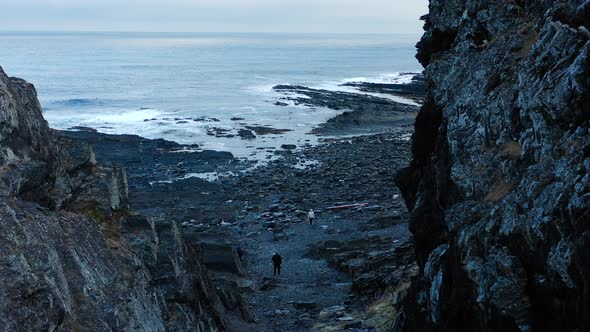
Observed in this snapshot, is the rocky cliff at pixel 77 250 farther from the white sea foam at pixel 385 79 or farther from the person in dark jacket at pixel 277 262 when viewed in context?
the white sea foam at pixel 385 79

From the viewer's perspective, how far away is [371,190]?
157ft

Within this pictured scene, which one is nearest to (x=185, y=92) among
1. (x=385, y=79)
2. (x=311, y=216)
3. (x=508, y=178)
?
(x=385, y=79)

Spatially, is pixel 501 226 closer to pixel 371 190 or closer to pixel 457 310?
pixel 457 310

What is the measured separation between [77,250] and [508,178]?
35.6ft

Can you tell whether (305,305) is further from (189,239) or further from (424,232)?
(189,239)

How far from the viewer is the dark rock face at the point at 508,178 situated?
12.0 meters

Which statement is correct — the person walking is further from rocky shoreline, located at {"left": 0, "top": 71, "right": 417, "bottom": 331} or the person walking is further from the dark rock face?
the dark rock face

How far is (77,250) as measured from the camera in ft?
48.5

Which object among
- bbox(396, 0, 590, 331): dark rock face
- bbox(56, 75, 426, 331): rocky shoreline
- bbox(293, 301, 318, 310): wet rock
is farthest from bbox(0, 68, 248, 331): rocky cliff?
bbox(396, 0, 590, 331): dark rock face

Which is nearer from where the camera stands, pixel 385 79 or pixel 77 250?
pixel 77 250

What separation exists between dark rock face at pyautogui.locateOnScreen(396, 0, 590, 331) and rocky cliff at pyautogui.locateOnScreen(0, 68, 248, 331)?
7.21 metres

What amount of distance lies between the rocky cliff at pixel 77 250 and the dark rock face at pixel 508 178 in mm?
7213

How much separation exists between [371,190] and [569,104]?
3439 centimetres

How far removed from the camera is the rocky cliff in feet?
40.5
